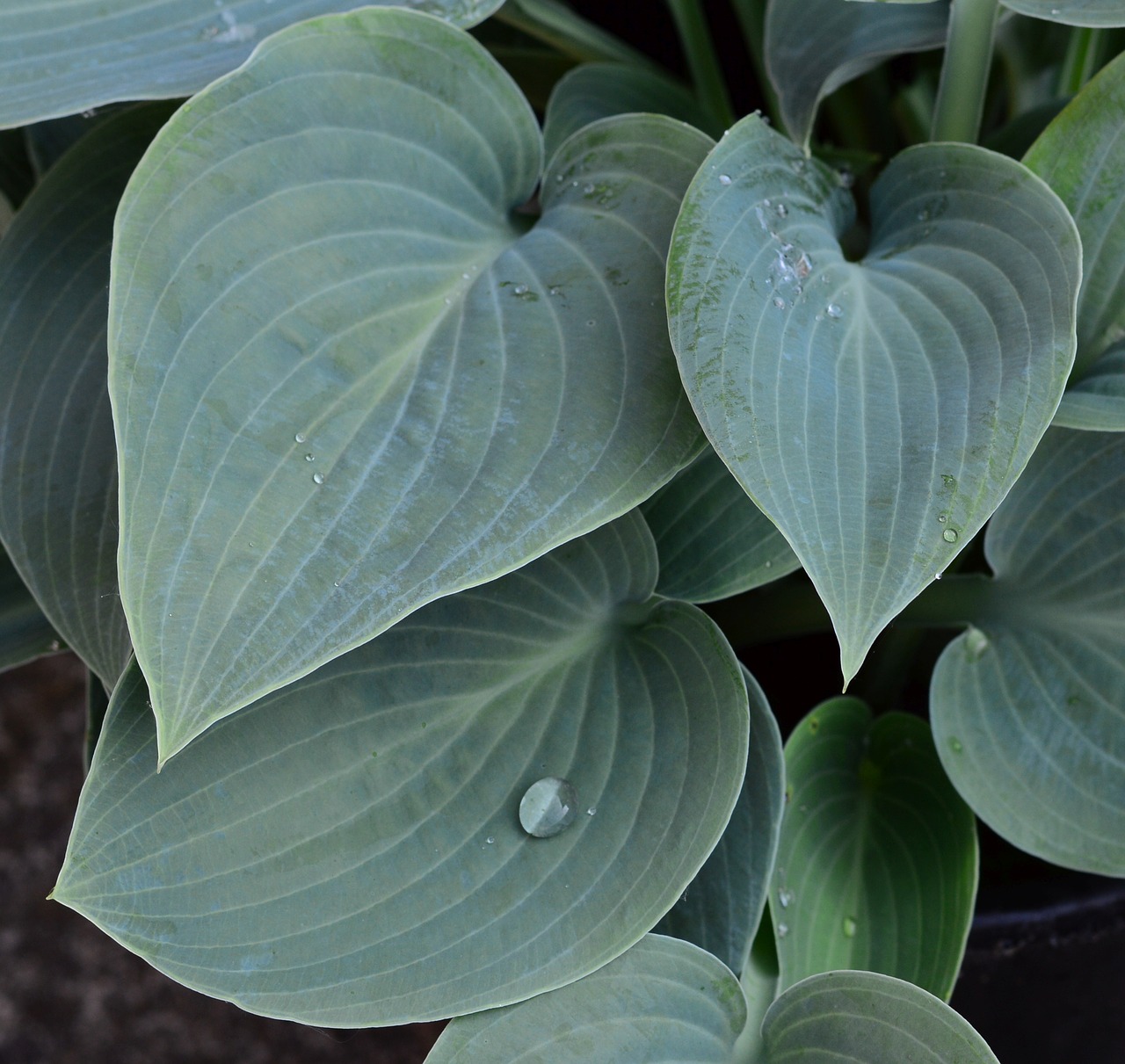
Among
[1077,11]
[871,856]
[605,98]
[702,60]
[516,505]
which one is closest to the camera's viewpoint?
[516,505]

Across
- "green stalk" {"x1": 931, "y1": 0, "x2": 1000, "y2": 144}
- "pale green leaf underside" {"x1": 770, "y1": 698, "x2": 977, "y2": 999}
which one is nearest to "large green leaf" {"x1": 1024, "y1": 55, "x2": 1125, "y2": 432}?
"green stalk" {"x1": 931, "y1": 0, "x2": 1000, "y2": 144}

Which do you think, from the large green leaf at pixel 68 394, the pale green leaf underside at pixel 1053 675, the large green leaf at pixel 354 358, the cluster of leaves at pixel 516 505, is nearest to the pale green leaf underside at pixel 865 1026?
the cluster of leaves at pixel 516 505

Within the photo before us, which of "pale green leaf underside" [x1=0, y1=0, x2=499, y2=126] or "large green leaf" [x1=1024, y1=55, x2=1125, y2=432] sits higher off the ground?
"pale green leaf underside" [x1=0, y1=0, x2=499, y2=126]

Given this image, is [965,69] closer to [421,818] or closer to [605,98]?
[605,98]

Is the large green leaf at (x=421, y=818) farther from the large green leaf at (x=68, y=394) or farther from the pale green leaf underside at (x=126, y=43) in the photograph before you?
the pale green leaf underside at (x=126, y=43)

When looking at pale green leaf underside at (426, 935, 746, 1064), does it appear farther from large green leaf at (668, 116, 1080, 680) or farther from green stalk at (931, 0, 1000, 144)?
green stalk at (931, 0, 1000, 144)

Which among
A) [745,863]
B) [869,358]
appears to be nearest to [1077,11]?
[869,358]
